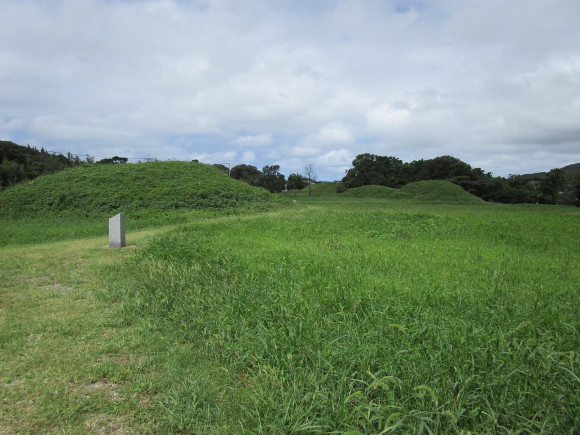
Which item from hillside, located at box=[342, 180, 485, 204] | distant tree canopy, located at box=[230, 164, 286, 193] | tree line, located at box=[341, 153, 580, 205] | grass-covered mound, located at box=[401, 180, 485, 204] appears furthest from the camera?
distant tree canopy, located at box=[230, 164, 286, 193]

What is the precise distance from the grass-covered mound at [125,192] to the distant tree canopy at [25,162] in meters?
14.8

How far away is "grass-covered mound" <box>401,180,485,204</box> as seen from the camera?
30.5 metres

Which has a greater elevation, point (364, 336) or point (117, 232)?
point (117, 232)

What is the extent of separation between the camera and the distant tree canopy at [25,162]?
32844 mm

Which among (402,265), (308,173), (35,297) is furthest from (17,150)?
(402,265)

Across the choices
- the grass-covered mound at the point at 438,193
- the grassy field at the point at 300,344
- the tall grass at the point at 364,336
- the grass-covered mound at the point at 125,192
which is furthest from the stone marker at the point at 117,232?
the grass-covered mound at the point at 438,193

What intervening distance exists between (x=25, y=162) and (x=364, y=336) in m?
51.1

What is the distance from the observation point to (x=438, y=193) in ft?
105

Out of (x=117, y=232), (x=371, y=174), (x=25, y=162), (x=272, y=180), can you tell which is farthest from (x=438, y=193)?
(x=25, y=162)

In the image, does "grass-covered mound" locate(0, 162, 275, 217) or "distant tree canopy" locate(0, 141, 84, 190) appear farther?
"distant tree canopy" locate(0, 141, 84, 190)

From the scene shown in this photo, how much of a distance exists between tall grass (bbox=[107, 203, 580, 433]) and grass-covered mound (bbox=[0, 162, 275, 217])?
11.8 metres

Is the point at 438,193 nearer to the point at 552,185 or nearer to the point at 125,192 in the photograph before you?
the point at 552,185

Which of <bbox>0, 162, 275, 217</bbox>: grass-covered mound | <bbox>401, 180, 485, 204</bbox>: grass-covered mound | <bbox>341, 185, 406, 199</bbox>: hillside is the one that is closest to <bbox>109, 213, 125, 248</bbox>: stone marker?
<bbox>0, 162, 275, 217</bbox>: grass-covered mound

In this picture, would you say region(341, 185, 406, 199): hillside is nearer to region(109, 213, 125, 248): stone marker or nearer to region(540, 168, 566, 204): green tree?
region(540, 168, 566, 204): green tree
